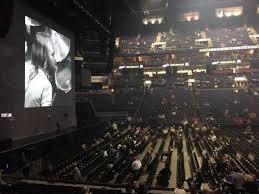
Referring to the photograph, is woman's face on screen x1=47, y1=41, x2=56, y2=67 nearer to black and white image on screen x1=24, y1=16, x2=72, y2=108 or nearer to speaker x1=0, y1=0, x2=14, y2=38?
black and white image on screen x1=24, y1=16, x2=72, y2=108

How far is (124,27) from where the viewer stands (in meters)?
27.9

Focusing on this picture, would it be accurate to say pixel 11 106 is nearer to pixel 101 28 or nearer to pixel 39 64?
pixel 39 64

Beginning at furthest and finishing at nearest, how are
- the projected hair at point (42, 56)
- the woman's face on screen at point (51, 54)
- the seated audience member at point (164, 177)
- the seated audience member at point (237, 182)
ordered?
the woman's face on screen at point (51, 54) < the projected hair at point (42, 56) < the seated audience member at point (164, 177) < the seated audience member at point (237, 182)

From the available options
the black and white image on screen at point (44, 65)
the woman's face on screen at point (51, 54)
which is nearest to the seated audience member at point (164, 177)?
the black and white image on screen at point (44, 65)

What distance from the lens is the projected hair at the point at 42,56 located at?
60.8 ft

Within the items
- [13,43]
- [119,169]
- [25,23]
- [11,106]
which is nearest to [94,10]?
[25,23]

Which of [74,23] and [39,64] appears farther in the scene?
[74,23]

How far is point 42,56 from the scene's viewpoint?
19.5 meters

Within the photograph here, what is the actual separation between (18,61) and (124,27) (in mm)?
13357

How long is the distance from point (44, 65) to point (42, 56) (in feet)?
2.02

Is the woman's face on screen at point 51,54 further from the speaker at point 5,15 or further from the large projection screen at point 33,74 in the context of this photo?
the speaker at point 5,15

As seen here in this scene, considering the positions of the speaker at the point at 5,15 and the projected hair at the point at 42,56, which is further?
the projected hair at the point at 42,56

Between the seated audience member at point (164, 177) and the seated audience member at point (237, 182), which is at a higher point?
the seated audience member at point (237, 182)

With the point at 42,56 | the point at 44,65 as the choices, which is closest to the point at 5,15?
the point at 42,56
